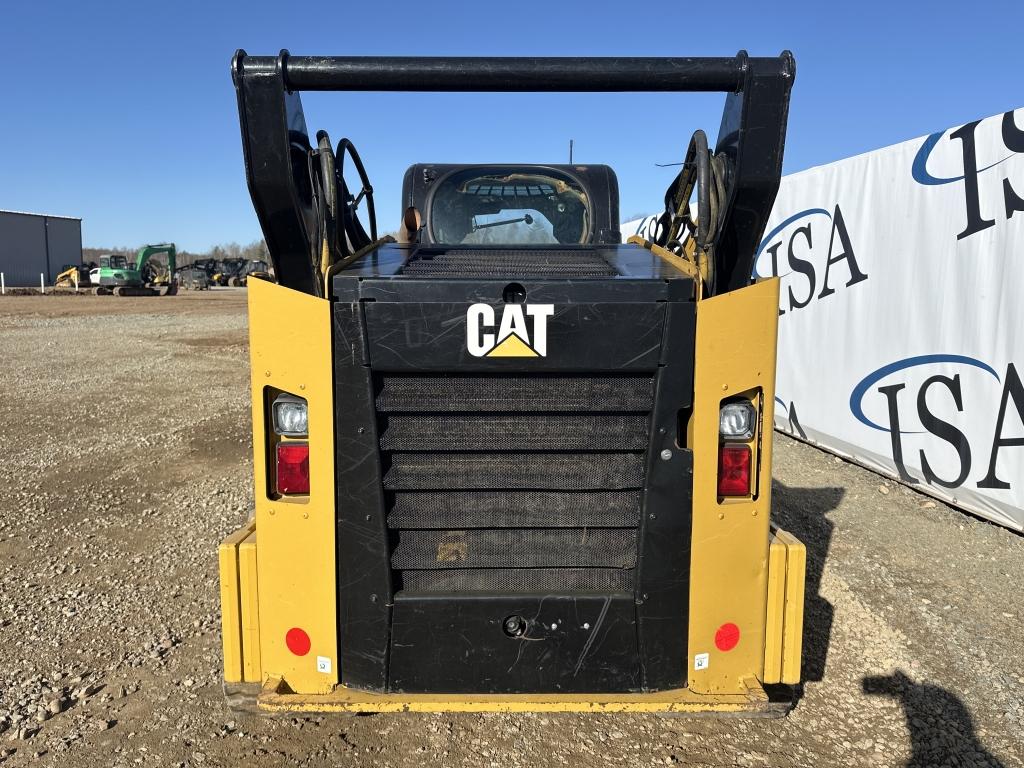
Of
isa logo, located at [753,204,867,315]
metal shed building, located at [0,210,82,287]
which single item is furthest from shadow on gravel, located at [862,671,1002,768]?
metal shed building, located at [0,210,82,287]

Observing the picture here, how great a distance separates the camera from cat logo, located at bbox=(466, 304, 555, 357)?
7.84 ft

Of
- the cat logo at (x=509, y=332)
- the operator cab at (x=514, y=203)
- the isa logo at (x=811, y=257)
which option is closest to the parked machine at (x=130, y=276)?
the isa logo at (x=811, y=257)

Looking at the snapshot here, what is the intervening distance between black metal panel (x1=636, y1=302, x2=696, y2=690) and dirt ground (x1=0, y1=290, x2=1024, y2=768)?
0.46m

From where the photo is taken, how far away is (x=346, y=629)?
258 centimetres

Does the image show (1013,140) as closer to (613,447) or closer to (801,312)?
(801,312)

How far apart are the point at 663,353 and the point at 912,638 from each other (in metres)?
2.38

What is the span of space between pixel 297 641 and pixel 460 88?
6.48 ft

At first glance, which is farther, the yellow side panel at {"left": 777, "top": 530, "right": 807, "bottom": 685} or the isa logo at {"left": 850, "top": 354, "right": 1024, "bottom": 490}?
the isa logo at {"left": 850, "top": 354, "right": 1024, "bottom": 490}

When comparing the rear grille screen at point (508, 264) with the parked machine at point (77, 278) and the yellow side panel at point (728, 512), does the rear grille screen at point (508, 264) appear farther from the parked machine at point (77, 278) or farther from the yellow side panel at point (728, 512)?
the parked machine at point (77, 278)

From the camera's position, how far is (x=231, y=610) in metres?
2.61

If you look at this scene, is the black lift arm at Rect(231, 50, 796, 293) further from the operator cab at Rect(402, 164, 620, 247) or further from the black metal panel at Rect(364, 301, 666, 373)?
the operator cab at Rect(402, 164, 620, 247)

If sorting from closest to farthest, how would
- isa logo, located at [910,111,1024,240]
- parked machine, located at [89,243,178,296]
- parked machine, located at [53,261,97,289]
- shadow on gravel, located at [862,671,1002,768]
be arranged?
shadow on gravel, located at [862,671,1002,768] < isa logo, located at [910,111,1024,240] < parked machine, located at [89,243,178,296] < parked machine, located at [53,261,97,289]

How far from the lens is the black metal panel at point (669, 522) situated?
2.45 m

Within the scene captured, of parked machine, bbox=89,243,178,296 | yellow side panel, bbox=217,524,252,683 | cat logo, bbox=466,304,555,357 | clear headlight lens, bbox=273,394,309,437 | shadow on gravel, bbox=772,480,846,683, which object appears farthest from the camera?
parked machine, bbox=89,243,178,296
